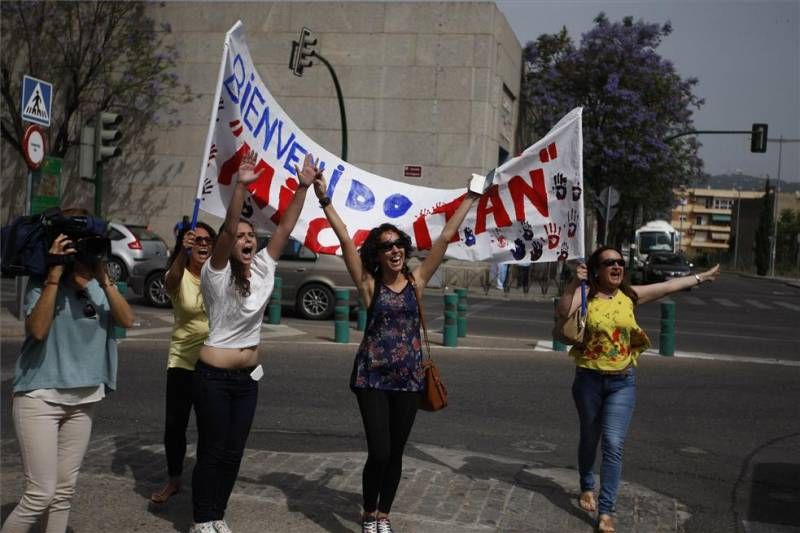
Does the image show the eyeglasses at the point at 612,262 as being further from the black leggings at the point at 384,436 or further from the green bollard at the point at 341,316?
the green bollard at the point at 341,316

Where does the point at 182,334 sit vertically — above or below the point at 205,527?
above

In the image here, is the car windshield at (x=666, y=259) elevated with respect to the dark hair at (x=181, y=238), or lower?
lower

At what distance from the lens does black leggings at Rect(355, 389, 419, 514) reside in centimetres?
473

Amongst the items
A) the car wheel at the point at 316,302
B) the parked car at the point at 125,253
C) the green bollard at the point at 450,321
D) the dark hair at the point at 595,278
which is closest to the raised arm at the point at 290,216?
the dark hair at the point at 595,278

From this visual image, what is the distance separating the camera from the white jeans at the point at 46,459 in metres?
3.96

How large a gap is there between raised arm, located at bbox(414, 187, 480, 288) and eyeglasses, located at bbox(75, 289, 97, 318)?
175cm

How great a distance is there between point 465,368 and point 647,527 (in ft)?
19.4

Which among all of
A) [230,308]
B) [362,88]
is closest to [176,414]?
[230,308]

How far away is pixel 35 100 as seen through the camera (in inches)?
476

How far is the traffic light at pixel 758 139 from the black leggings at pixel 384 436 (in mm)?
30576

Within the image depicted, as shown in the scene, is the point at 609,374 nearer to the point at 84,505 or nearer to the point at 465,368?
the point at 84,505

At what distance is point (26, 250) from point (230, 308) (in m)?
1.05

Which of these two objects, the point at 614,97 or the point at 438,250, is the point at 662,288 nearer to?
the point at 438,250

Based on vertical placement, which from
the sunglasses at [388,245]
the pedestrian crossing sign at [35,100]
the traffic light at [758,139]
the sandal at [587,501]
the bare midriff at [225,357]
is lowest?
the sandal at [587,501]
